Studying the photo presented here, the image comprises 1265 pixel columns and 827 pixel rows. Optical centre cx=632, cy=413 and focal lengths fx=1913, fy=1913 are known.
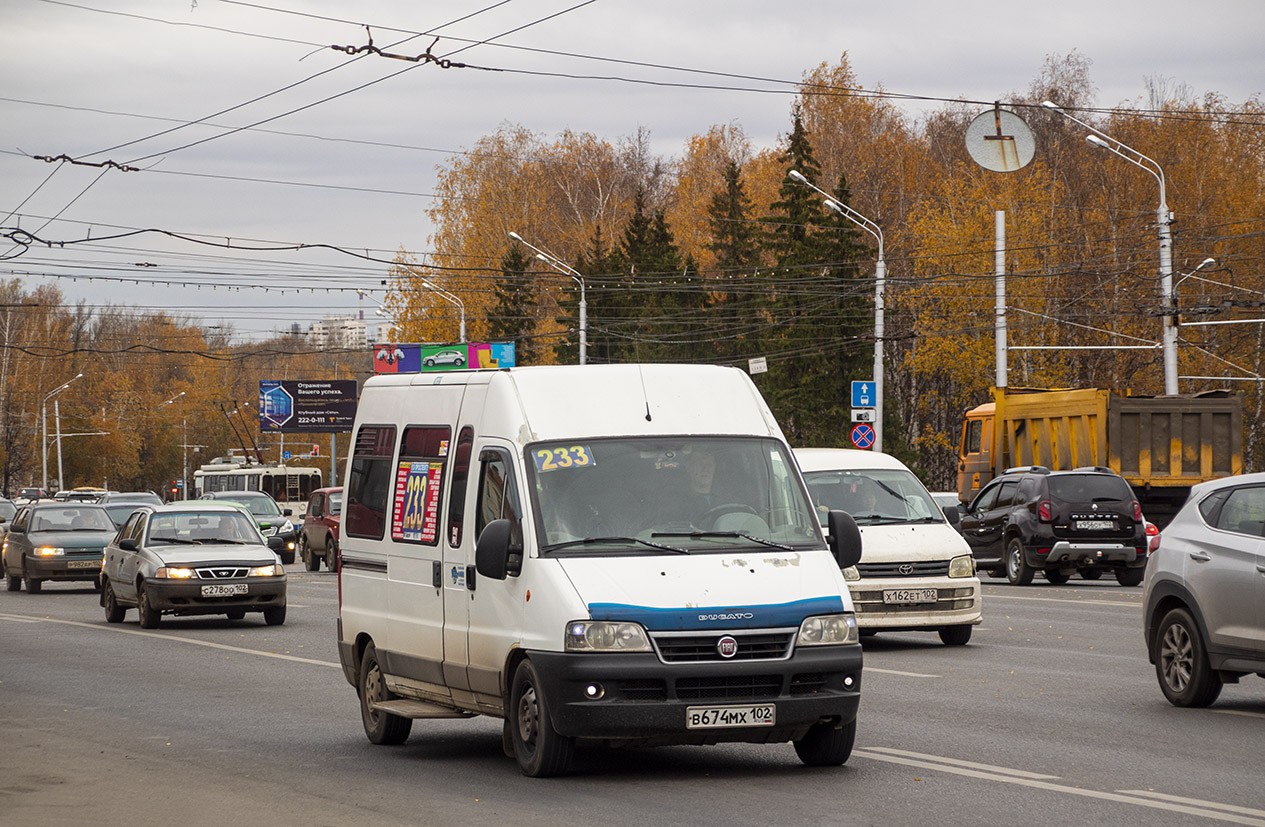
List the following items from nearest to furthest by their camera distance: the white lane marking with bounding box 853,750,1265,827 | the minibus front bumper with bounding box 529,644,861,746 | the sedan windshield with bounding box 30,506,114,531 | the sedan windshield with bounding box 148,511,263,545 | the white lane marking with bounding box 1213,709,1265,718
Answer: the white lane marking with bounding box 853,750,1265,827 < the minibus front bumper with bounding box 529,644,861,746 < the white lane marking with bounding box 1213,709,1265,718 < the sedan windshield with bounding box 148,511,263,545 < the sedan windshield with bounding box 30,506,114,531

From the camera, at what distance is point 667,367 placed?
35.4 feet

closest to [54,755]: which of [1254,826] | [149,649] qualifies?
[1254,826]

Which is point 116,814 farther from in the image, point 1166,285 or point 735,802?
point 1166,285

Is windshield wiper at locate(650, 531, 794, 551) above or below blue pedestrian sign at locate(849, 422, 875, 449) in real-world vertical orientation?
below

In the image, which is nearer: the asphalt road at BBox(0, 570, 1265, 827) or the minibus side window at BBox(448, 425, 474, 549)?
the asphalt road at BBox(0, 570, 1265, 827)

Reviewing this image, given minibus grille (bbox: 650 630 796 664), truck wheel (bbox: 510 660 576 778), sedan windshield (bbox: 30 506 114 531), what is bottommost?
truck wheel (bbox: 510 660 576 778)

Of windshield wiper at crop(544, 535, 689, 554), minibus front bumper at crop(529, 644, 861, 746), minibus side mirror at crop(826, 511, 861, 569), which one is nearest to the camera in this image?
minibus front bumper at crop(529, 644, 861, 746)

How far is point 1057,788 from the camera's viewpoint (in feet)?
30.5

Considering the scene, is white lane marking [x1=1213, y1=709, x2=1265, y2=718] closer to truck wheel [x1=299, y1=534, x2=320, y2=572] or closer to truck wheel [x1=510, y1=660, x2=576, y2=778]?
truck wheel [x1=510, y1=660, x2=576, y2=778]

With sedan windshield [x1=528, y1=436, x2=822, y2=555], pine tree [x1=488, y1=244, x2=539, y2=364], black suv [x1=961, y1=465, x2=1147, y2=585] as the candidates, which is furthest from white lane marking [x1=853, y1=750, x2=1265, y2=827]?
pine tree [x1=488, y1=244, x2=539, y2=364]

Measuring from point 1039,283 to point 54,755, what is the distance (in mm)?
64166

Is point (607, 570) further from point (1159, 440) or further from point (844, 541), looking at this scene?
point (1159, 440)

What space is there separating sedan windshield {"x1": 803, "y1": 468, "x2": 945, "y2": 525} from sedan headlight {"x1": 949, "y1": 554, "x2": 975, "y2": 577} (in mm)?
789

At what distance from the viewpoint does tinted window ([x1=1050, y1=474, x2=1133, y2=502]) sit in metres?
29.4
